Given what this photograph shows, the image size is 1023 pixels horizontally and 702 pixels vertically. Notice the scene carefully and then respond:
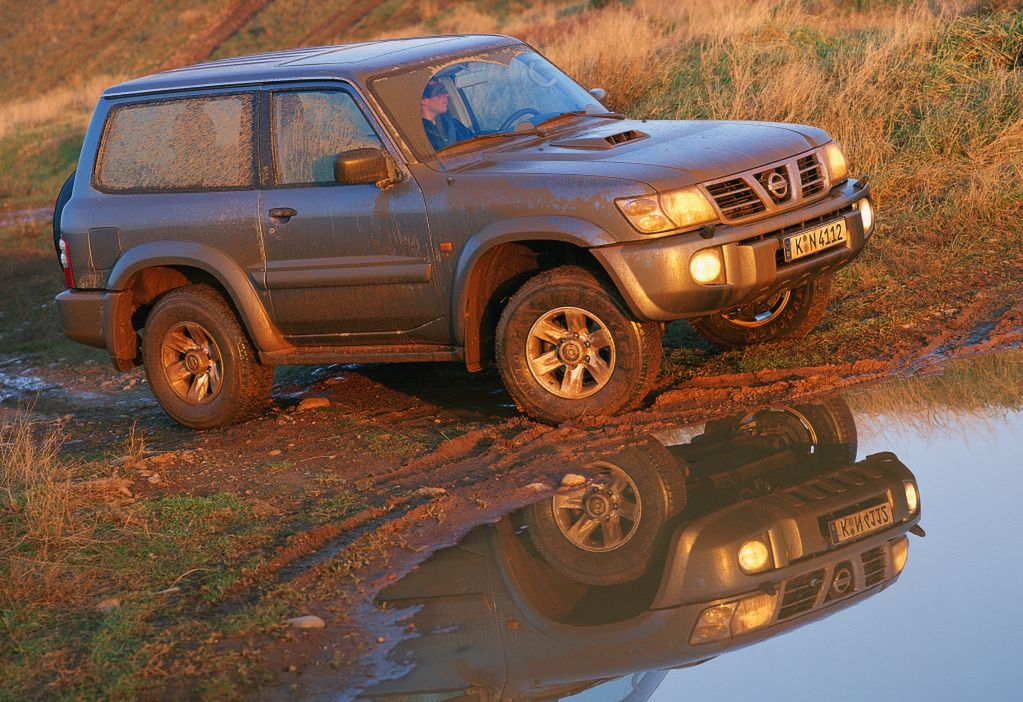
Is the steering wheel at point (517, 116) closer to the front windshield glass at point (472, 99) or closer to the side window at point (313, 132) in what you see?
the front windshield glass at point (472, 99)

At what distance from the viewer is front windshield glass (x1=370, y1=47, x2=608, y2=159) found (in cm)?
722

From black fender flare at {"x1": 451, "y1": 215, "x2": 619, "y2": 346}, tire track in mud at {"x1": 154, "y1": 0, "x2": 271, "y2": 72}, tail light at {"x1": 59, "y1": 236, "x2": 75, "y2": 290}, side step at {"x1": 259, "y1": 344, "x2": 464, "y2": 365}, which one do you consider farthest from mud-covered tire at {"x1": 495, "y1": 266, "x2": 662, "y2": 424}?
tire track in mud at {"x1": 154, "y1": 0, "x2": 271, "y2": 72}

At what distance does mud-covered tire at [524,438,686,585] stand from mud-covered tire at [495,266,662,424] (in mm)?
440

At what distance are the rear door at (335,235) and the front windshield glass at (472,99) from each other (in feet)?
0.70

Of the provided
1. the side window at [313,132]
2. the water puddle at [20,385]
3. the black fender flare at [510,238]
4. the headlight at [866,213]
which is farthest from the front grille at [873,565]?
the water puddle at [20,385]

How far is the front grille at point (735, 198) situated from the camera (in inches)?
259

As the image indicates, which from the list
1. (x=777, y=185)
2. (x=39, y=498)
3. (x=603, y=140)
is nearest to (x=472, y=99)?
(x=603, y=140)

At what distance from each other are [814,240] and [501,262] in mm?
1573

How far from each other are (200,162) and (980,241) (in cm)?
529

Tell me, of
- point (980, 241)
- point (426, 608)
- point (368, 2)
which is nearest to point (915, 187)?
point (980, 241)

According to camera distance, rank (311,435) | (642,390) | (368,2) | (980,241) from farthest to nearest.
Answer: (368,2) → (980,241) → (311,435) → (642,390)

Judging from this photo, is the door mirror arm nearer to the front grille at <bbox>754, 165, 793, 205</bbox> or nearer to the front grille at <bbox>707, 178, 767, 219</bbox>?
the front grille at <bbox>707, 178, 767, 219</bbox>

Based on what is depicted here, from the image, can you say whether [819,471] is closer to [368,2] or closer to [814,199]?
[814,199]

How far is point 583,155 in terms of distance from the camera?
270 inches
